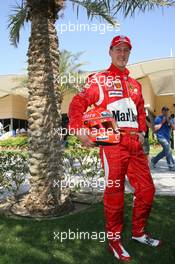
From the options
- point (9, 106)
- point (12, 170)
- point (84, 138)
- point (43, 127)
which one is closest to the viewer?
point (84, 138)

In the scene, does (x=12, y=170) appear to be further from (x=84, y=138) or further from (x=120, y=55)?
(x=120, y=55)

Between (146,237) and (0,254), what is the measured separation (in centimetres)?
169

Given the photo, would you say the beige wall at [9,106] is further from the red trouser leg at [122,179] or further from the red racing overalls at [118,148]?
the red trouser leg at [122,179]

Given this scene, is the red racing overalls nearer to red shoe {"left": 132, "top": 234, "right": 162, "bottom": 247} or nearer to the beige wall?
red shoe {"left": 132, "top": 234, "right": 162, "bottom": 247}

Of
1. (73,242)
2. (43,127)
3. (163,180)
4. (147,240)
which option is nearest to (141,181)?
(147,240)

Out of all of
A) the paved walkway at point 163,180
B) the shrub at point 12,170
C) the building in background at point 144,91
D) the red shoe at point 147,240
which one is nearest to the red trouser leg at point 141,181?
the red shoe at point 147,240

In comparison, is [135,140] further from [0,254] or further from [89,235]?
[0,254]

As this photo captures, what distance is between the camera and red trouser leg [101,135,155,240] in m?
3.79

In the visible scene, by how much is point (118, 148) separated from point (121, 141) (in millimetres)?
82

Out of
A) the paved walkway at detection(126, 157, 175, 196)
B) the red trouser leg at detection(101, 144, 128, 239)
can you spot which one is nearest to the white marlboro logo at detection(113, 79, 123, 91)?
the red trouser leg at detection(101, 144, 128, 239)

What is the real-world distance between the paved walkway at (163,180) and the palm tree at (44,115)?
221 centimetres

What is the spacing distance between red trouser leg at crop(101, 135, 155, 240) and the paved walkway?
320cm

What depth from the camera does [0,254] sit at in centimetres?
411

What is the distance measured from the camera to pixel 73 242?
443 centimetres
